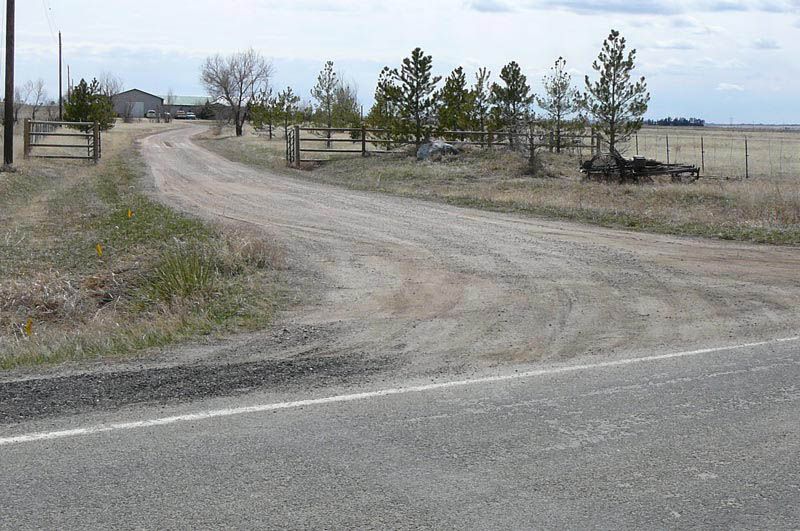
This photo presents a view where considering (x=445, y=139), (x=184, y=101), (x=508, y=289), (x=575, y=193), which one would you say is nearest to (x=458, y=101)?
(x=445, y=139)

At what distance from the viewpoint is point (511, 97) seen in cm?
→ 3600

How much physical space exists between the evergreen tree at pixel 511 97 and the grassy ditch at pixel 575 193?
7.65 ft

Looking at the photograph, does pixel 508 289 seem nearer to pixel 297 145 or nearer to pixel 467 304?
pixel 467 304

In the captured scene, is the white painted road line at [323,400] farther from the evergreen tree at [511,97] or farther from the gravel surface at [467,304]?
the evergreen tree at [511,97]

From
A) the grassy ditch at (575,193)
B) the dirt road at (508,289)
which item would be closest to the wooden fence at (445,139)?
the grassy ditch at (575,193)

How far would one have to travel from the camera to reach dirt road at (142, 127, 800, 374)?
7496 millimetres

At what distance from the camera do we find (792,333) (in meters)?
7.85

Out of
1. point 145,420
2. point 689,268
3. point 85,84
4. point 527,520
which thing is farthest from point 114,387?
point 85,84

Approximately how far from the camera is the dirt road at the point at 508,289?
295 inches

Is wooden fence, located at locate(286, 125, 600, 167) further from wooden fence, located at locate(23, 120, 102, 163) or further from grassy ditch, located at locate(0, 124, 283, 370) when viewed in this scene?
grassy ditch, located at locate(0, 124, 283, 370)

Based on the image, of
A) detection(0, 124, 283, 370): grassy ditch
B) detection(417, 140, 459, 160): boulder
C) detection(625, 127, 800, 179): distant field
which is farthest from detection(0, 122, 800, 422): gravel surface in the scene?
detection(625, 127, 800, 179): distant field

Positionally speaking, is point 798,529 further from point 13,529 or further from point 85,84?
point 85,84

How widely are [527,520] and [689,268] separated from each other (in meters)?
8.20

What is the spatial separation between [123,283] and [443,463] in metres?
6.96
